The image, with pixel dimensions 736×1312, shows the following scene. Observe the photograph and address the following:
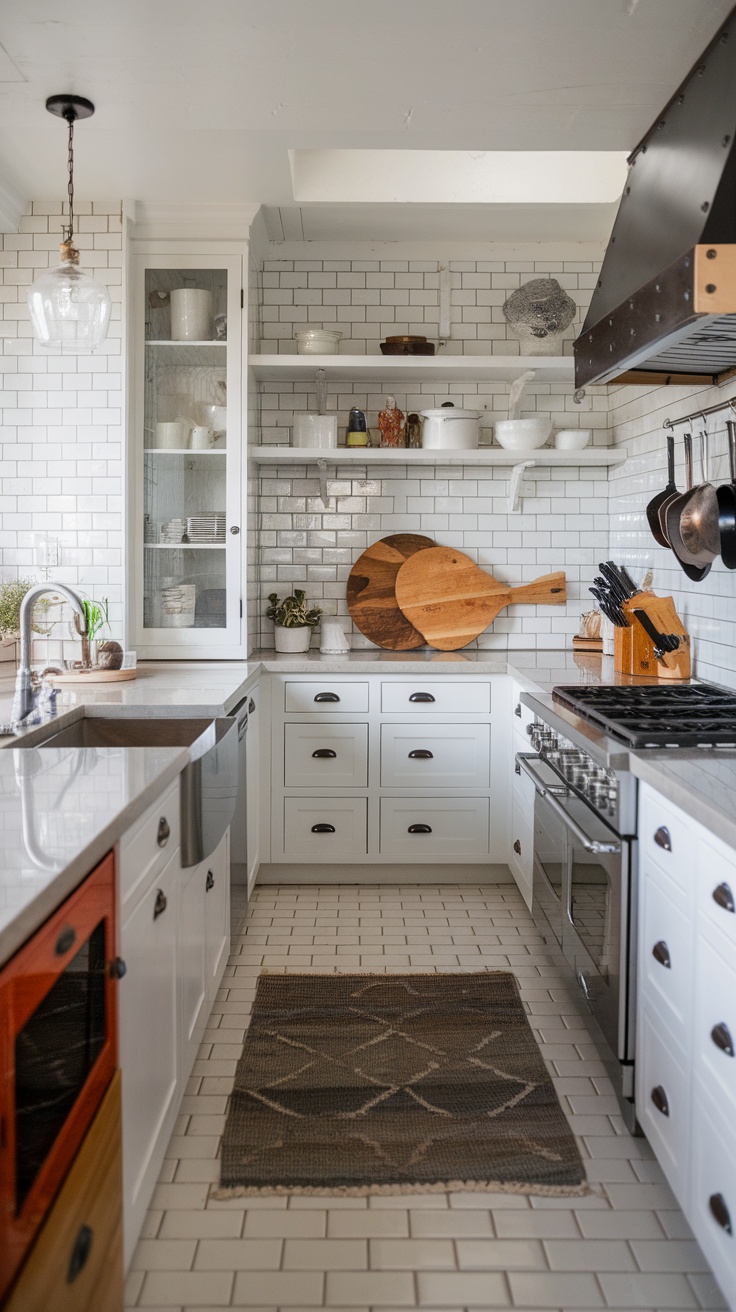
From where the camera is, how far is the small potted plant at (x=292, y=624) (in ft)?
14.2

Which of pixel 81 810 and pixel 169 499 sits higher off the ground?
pixel 169 499

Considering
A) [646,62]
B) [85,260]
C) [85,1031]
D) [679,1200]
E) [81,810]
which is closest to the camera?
[85,1031]

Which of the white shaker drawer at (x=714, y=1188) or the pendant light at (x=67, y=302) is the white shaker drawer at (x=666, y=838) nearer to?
the white shaker drawer at (x=714, y=1188)

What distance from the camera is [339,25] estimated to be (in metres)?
2.22

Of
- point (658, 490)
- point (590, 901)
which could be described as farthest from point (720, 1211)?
point (658, 490)

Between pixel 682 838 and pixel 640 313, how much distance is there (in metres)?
1.26

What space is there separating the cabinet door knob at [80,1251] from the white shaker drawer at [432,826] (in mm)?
2762

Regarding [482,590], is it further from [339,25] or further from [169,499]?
[339,25]

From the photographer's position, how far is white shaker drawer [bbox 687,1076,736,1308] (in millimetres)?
1627

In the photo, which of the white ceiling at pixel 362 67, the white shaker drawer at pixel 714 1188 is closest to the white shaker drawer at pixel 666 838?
the white shaker drawer at pixel 714 1188

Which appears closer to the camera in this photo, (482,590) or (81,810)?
(81,810)

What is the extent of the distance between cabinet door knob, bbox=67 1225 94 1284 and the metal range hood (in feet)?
6.37

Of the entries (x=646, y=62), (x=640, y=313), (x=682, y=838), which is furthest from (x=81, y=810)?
(x=646, y=62)

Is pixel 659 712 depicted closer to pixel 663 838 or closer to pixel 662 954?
pixel 663 838
